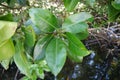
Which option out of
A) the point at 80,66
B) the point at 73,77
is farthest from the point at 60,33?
the point at 80,66

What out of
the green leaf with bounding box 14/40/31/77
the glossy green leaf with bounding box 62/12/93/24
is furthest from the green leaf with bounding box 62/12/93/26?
the green leaf with bounding box 14/40/31/77

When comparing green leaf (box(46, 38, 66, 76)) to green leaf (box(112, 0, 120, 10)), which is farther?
green leaf (box(112, 0, 120, 10))

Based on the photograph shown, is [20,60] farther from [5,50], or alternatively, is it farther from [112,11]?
[112,11]

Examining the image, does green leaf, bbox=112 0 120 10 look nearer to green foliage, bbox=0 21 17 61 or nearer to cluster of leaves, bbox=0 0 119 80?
cluster of leaves, bbox=0 0 119 80

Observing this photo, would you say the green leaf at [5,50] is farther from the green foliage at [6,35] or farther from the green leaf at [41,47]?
the green leaf at [41,47]

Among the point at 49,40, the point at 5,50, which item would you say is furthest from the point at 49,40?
the point at 5,50

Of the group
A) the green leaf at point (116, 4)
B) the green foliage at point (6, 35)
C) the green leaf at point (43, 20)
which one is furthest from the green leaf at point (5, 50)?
the green leaf at point (116, 4)

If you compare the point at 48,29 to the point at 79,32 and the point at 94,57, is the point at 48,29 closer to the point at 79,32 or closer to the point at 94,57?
the point at 79,32
